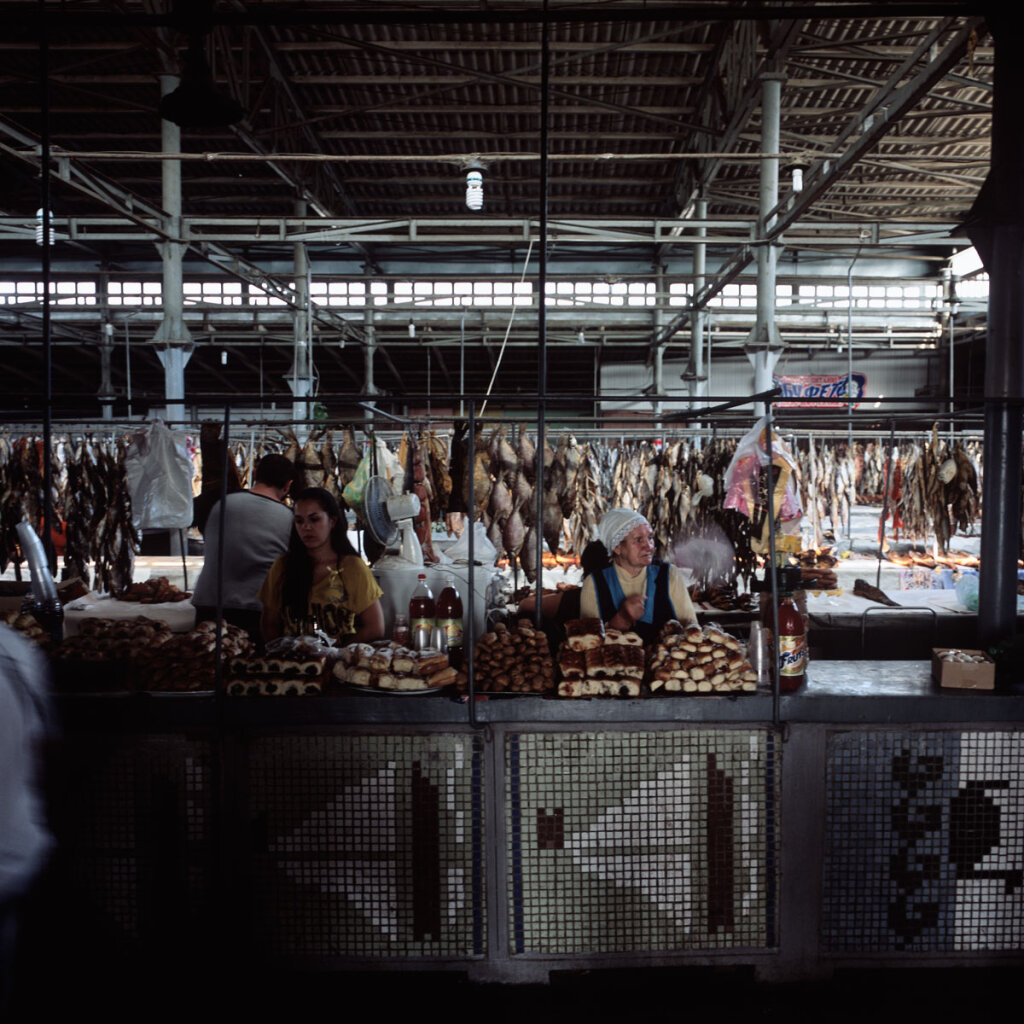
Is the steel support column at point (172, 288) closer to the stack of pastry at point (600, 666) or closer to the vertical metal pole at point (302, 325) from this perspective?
the vertical metal pole at point (302, 325)

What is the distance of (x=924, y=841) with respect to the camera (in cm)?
311

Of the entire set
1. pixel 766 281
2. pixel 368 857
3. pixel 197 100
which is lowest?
pixel 368 857

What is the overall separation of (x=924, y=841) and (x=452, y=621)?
7.43 feet

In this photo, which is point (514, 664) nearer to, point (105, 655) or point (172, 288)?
point (105, 655)

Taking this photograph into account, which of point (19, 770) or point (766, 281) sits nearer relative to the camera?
point (19, 770)

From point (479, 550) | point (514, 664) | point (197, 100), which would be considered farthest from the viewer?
point (479, 550)

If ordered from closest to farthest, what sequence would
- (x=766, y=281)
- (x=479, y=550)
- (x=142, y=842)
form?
1. (x=142, y=842)
2. (x=479, y=550)
3. (x=766, y=281)

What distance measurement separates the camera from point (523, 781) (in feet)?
10.2

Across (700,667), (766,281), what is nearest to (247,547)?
(700,667)

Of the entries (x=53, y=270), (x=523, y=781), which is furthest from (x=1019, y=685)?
(x=53, y=270)

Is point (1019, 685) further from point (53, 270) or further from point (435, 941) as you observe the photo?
point (53, 270)

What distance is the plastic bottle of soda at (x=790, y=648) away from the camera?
3178mm

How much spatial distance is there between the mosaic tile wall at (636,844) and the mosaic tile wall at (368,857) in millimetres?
204

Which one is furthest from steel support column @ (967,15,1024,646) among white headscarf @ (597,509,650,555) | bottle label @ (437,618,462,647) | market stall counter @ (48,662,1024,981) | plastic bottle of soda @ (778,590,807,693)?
bottle label @ (437,618,462,647)
